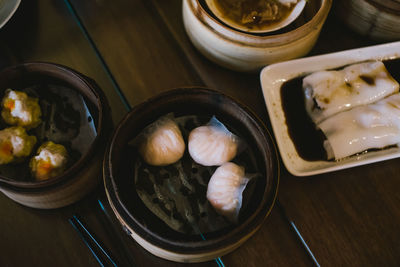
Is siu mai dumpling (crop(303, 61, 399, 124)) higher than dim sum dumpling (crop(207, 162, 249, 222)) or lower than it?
higher

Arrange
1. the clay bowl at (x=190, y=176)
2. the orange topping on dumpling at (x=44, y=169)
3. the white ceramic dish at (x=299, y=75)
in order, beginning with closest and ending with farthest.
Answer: the clay bowl at (x=190, y=176)
the orange topping on dumpling at (x=44, y=169)
the white ceramic dish at (x=299, y=75)

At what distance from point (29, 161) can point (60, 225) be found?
26 centimetres

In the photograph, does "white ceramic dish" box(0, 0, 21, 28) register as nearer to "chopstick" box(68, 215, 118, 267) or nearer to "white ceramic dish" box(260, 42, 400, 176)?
"chopstick" box(68, 215, 118, 267)

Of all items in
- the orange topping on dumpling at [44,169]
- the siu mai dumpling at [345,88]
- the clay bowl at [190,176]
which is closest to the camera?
the clay bowl at [190,176]

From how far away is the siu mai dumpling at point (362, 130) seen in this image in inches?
53.1

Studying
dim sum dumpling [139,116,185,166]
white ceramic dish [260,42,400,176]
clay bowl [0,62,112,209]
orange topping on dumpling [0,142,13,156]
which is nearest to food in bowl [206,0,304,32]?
white ceramic dish [260,42,400,176]

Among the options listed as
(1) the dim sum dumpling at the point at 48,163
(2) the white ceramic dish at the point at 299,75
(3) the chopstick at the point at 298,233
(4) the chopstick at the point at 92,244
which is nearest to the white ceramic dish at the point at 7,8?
(1) the dim sum dumpling at the point at 48,163

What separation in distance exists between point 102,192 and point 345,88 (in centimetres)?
109

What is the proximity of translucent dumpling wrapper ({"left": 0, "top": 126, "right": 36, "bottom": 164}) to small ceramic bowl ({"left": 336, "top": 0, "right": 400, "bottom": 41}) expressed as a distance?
4.85 feet

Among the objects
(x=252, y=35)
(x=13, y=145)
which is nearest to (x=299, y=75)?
(x=252, y=35)

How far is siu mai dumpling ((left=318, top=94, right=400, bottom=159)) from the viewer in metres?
1.35

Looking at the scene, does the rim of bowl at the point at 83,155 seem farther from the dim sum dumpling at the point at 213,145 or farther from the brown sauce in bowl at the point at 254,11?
the brown sauce in bowl at the point at 254,11

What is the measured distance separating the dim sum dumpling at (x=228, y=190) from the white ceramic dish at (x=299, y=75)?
21 cm

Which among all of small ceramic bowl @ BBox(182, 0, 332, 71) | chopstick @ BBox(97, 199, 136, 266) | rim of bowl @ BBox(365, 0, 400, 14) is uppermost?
rim of bowl @ BBox(365, 0, 400, 14)
